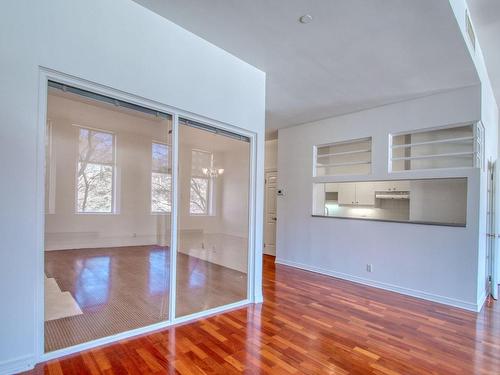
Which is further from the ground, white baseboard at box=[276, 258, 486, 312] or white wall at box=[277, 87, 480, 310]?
white wall at box=[277, 87, 480, 310]

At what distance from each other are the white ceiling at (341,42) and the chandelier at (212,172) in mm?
1409

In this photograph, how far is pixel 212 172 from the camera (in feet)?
12.1

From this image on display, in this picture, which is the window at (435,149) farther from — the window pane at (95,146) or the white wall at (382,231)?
the window pane at (95,146)

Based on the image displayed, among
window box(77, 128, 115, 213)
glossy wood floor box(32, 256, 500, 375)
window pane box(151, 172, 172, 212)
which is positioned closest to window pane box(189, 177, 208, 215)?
window pane box(151, 172, 172, 212)

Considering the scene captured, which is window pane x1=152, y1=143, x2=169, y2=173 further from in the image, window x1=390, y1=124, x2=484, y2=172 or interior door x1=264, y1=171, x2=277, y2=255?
interior door x1=264, y1=171, x2=277, y2=255

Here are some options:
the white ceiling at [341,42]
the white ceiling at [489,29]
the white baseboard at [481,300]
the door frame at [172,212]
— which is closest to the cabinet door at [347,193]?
the white ceiling at [341,42]

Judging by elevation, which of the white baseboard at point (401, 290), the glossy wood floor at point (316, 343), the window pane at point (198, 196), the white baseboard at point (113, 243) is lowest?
the white baseboard at point (401, 290)

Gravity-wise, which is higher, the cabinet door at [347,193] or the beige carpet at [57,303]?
the cabinet door at [347,193]

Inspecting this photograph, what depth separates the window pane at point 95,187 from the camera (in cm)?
392

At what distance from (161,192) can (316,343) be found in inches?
88.8

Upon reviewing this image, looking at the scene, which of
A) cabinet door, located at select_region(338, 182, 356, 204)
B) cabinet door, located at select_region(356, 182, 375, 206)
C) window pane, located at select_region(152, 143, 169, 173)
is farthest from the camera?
cabinet door, located at select_region(338, 182, 356, 204)

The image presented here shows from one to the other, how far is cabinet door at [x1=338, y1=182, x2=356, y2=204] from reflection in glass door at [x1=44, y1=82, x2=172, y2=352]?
162 inches

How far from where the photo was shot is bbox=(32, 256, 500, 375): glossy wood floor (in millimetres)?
2148

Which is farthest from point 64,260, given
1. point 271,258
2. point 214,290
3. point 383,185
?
point 383,185
